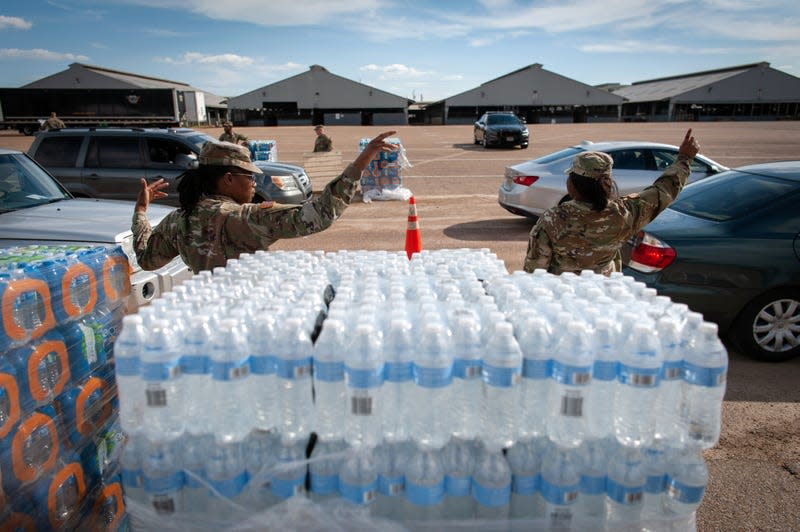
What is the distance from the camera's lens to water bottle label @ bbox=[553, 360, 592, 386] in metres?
1.90

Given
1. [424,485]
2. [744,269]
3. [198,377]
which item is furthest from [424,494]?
[744,269]

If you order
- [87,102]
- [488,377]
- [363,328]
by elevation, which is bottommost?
[488,377]

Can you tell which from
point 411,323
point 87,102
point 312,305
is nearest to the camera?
point 411,323

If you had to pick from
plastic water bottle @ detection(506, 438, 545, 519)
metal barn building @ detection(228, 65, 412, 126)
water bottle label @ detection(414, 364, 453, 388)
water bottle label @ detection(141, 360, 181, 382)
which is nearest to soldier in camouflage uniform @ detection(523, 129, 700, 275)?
plastic water bottle @ detection(506, 438, 545, 519)

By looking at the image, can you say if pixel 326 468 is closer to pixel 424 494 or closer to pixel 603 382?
pixel 424 494

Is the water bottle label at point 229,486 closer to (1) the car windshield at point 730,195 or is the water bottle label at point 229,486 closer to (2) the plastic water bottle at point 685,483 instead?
(2) the plastic water bottle at point 685,483

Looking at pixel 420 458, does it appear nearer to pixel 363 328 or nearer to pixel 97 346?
pixel 363 328

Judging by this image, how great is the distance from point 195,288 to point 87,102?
4034 cm

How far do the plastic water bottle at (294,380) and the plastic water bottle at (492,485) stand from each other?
687 millimetres

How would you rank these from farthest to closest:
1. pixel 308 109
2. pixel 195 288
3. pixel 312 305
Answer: pixel 308 109
pixel 195 288
pixel 312 305

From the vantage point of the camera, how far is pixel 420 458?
197 cm

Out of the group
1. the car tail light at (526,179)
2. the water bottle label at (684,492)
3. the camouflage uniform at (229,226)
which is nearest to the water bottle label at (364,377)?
the water bottle label at (684,492)

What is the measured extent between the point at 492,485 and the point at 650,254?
3.98 m

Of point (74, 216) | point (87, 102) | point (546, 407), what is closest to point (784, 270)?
point (546, 407)
